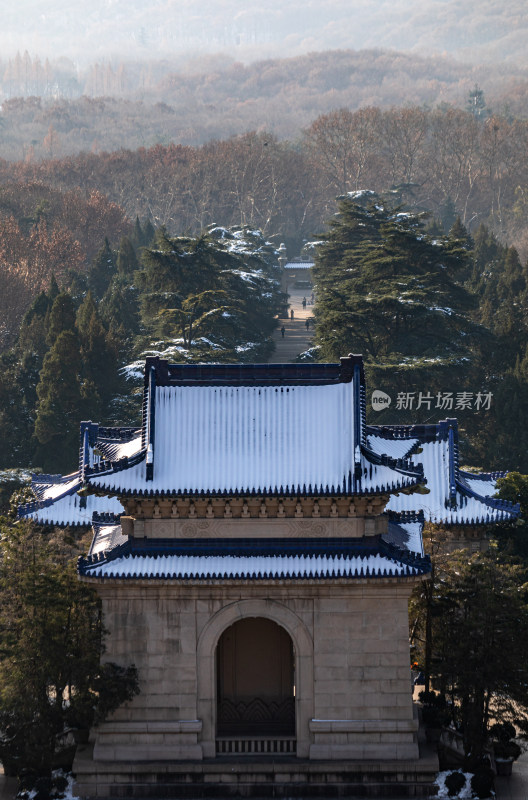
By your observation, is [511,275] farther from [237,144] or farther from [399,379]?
[237,144]

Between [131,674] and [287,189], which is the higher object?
[131,674]

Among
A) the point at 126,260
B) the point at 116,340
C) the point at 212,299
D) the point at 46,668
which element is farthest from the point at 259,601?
the point at 126,260

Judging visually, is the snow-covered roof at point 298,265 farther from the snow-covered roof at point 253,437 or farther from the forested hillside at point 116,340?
the snow-covered roof at point 253,437

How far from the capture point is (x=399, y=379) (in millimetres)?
69125

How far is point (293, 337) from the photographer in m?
95.4

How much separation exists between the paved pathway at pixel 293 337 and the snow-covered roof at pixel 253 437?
170 feet

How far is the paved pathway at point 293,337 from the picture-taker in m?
87.9

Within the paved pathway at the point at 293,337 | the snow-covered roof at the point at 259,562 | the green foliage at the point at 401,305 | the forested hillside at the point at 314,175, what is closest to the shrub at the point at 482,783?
the snow-covered roof at the point at 259,562

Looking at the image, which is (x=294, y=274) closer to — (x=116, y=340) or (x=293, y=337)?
(x=293, y=337)

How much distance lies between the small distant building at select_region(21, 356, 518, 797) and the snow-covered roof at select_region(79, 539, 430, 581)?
0.03m

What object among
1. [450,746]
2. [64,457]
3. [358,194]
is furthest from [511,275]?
[450,746]

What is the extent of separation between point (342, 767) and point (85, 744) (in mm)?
6417

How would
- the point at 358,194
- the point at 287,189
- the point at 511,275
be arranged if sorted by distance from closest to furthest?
the point at 511,275
the point at 358,194
the point at 287,189

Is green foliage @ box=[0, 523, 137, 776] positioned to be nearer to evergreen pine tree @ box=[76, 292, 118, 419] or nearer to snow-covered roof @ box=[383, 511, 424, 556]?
snow-covered roof @ box=[383, 511, 424, 556]
